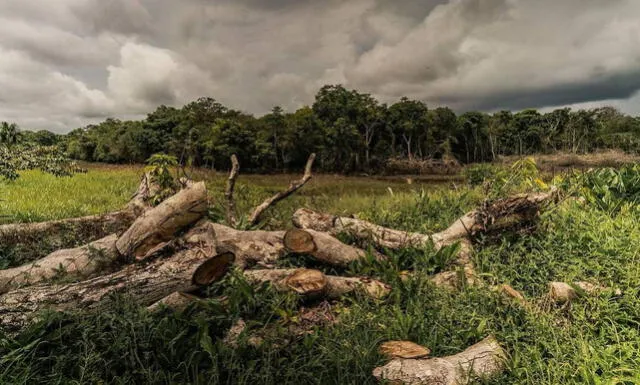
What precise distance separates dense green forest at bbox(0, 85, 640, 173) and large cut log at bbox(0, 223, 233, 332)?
39.4 metres

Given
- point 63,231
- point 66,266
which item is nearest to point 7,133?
point 63,231

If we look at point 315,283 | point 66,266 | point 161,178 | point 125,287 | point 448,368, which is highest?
point 161,178

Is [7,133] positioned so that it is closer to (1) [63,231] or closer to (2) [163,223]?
(1) [63,231]

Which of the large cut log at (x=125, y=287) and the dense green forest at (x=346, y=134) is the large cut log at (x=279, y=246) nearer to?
the large cut log at (x=125, y=287)

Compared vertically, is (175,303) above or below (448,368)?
above

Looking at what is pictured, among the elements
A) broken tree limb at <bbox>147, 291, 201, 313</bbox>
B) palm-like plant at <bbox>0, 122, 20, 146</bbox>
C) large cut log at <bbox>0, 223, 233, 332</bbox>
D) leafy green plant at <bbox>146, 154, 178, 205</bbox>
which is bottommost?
broken tree limb at <bbox>147, 291, 201, 313</bbox>

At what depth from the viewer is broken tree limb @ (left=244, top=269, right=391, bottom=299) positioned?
14.1 feet

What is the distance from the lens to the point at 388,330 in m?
3.84

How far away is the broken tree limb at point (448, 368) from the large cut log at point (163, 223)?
3411mm

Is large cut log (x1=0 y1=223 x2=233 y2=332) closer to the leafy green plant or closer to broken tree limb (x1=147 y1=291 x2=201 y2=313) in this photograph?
broken tree limb (x1=147 y1=291 x2=201 y2=313)

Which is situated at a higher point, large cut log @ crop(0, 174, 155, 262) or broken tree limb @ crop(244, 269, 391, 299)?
large cut log @ crop(0, 174, 155, 262)

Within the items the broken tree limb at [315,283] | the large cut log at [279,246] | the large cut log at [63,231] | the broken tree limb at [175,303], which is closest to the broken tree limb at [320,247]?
the large cut log at [279,246]

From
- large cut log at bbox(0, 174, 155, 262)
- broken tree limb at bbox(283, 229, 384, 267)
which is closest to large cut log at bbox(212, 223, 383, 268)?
broken tree limb at bbox(283, 229, 384, 267)

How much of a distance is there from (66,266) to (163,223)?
46.6 inches
